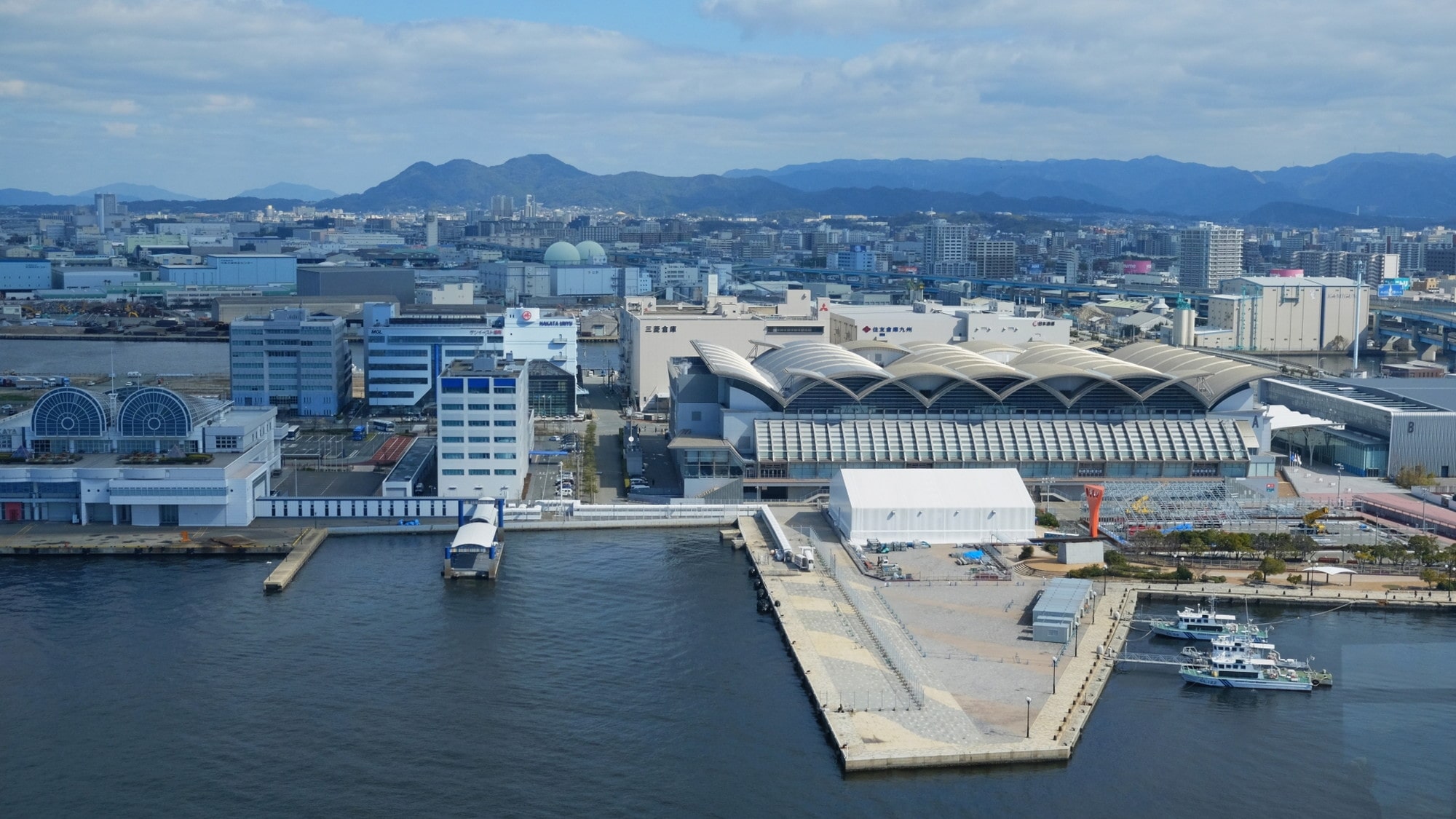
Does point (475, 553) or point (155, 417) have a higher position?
point (155, 417)

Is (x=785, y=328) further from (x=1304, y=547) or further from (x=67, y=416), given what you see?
(x=67, y=416)

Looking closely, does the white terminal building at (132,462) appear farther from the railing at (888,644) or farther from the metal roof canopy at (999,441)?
the railing at (888,644)

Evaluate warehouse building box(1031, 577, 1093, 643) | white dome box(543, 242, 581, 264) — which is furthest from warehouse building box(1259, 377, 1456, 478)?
white dome box(543, 242, 581, 264)

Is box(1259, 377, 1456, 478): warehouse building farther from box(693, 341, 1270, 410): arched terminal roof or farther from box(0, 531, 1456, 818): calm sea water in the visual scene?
box(0, 531, 1456, 818): calm sea water

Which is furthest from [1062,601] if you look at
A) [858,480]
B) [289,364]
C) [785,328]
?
[289,364]

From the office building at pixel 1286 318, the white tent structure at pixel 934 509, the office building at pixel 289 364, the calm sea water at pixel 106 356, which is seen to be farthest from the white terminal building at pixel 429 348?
the office building at pixel 1286 318
